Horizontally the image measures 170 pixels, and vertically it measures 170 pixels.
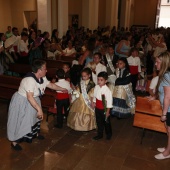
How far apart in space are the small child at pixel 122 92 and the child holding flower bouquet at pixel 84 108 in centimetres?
69

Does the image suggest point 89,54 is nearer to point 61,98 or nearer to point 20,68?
point 61,98

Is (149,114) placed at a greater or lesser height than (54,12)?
lesser

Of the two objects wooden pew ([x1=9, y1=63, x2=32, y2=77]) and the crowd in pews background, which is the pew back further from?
wooden pew ([x1=9, y1=63, x2=32, y2=77])

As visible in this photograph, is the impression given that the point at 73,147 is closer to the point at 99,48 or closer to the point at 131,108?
the point at 131,108

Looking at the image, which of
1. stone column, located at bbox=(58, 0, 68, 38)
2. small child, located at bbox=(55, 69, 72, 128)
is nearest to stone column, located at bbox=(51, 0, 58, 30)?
stone column, located at bbox=(58, 0, 68, 38)

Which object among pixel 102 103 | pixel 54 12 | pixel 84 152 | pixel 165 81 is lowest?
pixel 84 152

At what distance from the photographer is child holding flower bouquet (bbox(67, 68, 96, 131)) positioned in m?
4.28

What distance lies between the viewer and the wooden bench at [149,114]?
3.95 meters

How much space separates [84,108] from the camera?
433 centimetres

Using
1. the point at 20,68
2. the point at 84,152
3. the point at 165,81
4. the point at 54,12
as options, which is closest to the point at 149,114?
the point at 165,81

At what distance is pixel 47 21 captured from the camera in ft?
32.0

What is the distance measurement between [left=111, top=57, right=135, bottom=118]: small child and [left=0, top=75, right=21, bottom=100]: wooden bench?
2.20 meters

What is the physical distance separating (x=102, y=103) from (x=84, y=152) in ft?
2.88

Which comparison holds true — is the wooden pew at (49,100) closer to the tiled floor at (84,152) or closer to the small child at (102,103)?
the tiled floor at (84,152)
